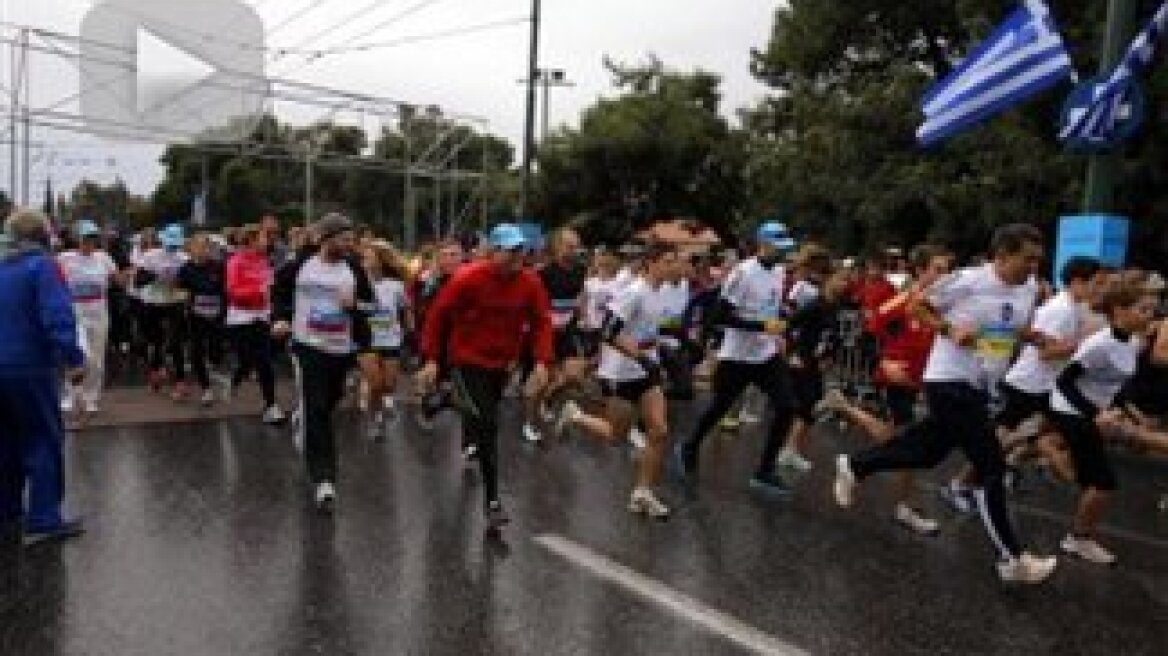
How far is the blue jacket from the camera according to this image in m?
6.79

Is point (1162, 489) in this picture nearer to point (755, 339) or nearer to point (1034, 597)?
point (755, 339)

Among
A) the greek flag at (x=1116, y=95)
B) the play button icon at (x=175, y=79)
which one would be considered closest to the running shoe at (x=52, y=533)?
the greek flag at (x=1116, y=95)

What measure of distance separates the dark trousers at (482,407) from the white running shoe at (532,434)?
348cm

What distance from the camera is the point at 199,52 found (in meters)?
32.6

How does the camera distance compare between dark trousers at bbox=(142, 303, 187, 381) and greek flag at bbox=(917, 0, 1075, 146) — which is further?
dark trousers at bbox=(142, 303, 187, 381)

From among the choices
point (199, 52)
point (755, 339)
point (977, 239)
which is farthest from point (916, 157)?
point (199, 52)

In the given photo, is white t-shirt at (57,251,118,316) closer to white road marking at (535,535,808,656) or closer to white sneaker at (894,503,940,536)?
white road marking at (535,535,808,656)

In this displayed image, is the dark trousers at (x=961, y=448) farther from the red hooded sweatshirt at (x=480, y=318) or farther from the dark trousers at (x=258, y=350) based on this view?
the dark trousers at (x=258, y=350)

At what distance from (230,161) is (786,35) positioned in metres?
55.6

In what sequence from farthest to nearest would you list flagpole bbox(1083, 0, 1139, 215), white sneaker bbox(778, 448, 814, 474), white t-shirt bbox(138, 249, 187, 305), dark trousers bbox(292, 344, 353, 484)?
white t-shirt bbox(138, 249, 187, 305) → flagpole bbox(1083, 0, 1139, 215) → white sneaker bbox(778, 448, 814, 474) → dark trousers bbox(292, 344, 353, 484)

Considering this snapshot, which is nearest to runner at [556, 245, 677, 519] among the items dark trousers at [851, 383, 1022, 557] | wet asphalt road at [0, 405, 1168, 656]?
wet asphalt road at [0, 405, 1168, 656]

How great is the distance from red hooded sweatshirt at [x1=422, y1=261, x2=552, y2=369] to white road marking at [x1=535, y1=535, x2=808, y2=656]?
1096 millimetres

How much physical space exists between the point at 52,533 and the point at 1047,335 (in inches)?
220

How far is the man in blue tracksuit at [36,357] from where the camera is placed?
6812 millimetres
